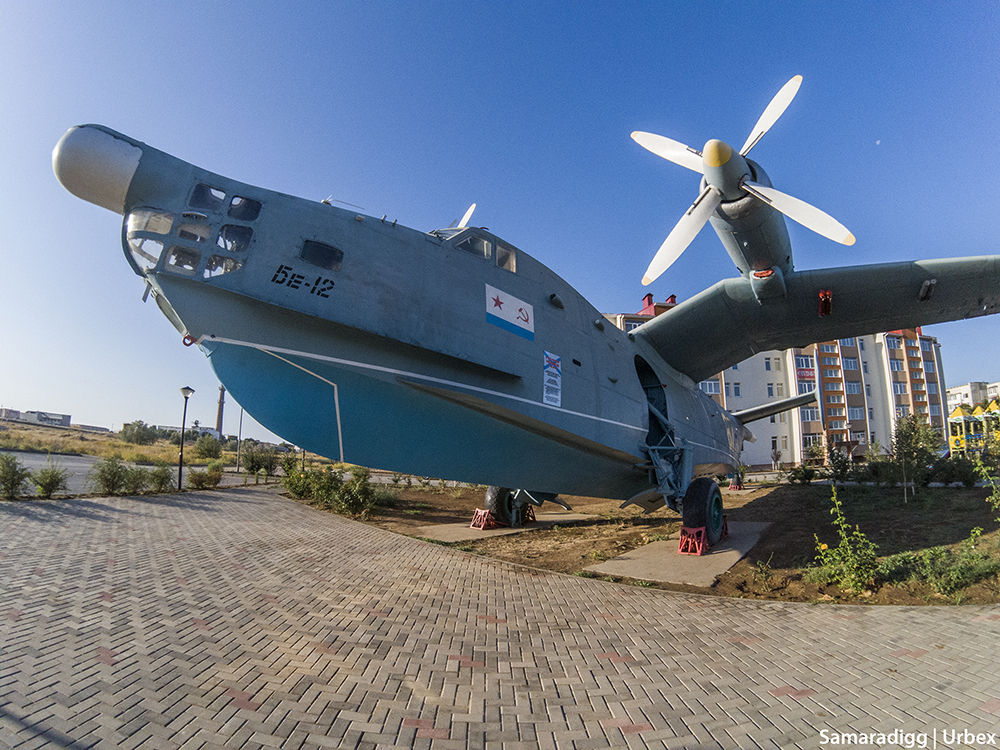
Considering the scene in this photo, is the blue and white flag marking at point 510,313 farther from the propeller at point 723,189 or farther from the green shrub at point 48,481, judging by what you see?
the green shrub at point 48,481

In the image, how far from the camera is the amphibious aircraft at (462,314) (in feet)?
16.6

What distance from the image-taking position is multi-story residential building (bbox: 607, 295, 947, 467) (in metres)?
48.4

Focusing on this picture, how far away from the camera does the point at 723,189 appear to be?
23.6 ft

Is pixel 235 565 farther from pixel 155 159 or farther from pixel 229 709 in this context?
pixel 155 159

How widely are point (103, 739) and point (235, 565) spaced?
217 inches

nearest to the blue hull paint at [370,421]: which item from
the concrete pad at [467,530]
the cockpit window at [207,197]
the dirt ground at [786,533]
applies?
the cockpit window at [207,197]

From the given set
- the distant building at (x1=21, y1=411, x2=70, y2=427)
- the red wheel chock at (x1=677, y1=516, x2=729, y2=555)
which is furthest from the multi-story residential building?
the distant building at (x1=21, y1=411, x2=70, y2=427)

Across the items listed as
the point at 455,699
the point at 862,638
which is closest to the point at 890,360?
the point at 862,638

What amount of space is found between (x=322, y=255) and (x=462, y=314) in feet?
6.35

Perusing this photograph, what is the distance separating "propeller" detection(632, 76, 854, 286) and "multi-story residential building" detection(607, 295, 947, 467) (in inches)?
1579

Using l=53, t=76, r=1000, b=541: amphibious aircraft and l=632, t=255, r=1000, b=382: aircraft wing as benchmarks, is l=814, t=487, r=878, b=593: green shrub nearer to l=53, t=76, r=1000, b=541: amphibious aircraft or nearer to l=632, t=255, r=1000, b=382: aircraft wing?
l=53, t=76, r=1000, b=541: amphibious aircraft

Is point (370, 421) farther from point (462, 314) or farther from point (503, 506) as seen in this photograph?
point (503, 506)

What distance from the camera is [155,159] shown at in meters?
5.07

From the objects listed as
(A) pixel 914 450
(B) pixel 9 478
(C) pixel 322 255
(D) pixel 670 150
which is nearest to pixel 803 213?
(D) pixel 670 150
